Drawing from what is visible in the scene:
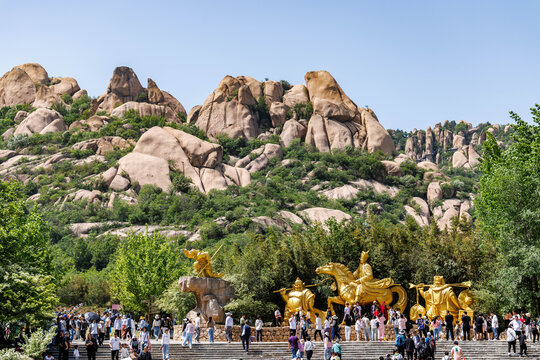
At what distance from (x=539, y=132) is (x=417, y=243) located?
382 inches

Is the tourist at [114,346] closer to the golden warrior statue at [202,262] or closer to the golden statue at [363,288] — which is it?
the golden warrior statue at [202,262]

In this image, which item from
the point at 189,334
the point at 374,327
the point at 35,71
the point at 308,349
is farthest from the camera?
the point at 35,71

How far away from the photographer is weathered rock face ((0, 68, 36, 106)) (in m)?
106

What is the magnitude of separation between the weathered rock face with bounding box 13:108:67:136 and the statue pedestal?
73.0m

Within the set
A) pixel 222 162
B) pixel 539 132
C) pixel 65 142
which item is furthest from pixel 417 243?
pixel 65 142

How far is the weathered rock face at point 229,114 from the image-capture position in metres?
94.5

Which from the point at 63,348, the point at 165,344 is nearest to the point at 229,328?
the point at 165,344

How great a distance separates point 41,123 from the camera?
96062 millimetres

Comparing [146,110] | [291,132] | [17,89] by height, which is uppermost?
[17,89]

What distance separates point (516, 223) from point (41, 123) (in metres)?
82.5

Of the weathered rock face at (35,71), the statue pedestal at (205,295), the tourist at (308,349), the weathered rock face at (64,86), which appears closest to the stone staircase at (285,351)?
the tourist at (308,349)

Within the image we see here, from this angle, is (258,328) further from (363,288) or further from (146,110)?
(146,110)

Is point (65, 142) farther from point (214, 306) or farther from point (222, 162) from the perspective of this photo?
point (214, 306)

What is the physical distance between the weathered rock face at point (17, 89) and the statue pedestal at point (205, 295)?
8862 centimetres
